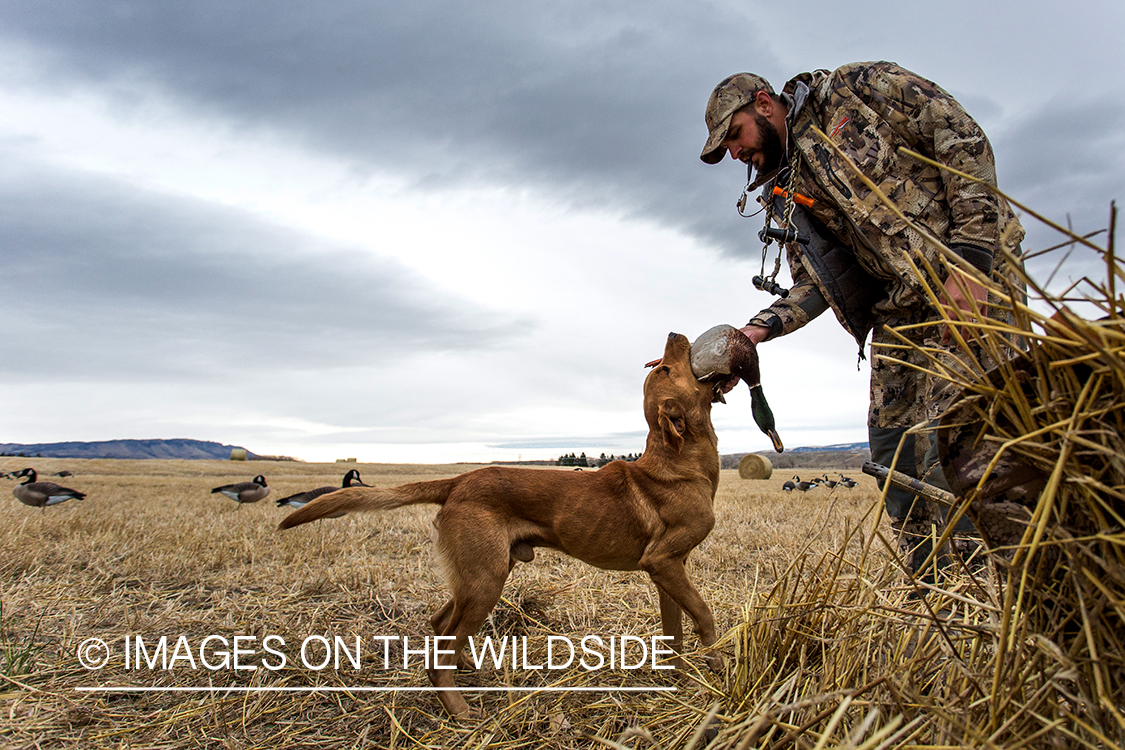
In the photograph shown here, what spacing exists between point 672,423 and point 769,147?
2.18 m

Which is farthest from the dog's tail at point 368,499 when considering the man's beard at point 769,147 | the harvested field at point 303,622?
the man's beard at point 769,147

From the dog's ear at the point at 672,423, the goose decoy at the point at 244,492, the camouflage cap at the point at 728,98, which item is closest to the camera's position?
the dog's ear at the point at 672,423

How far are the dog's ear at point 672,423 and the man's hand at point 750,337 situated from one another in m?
0.39

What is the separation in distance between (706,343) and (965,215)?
1.59 m

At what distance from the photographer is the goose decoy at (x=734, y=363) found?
3.87 metres

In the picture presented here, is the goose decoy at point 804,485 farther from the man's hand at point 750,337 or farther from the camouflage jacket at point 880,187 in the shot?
the man's hand at point 750,337

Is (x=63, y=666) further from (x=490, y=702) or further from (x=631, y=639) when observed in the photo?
(x=631, y=639)

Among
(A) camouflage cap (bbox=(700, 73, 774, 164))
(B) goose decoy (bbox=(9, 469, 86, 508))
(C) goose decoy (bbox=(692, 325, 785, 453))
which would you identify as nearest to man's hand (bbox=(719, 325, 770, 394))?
(C) goose decoy (bbox=(692, 325, 785, 453))

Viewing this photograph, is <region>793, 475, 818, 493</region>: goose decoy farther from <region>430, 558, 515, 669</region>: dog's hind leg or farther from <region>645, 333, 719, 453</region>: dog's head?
<region>430, 558, 515, 669</region>: dog's hind leg

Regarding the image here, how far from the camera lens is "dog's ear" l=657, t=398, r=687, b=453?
12.6 ft

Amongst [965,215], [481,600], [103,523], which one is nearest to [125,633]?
[481,600]

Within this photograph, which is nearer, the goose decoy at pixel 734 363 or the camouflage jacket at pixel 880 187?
the camouflage jacket at pixel 880 187

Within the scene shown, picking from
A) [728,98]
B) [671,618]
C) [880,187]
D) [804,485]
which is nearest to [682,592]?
[671,618]

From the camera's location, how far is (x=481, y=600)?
3297mm
